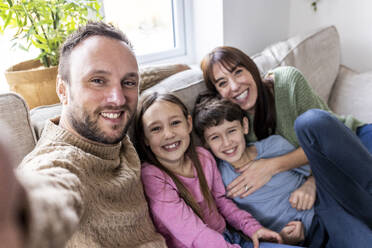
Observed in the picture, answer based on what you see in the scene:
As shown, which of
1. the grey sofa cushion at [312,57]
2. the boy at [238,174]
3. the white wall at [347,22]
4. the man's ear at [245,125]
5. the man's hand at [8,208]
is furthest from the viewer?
the white wall at [347,22]

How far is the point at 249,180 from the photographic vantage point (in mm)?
1147

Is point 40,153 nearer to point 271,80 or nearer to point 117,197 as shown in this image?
point 117,197

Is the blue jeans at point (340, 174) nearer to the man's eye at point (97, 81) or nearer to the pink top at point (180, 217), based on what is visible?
the pink top at point (180, 217)

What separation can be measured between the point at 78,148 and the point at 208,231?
18.8 inches

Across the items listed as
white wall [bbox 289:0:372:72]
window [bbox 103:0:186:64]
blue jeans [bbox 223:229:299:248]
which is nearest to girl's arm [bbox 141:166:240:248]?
blue jeans [bbox 223:229:299:248]

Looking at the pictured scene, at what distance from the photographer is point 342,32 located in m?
2.05

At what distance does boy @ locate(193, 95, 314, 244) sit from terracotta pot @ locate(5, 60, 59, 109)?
54 cm

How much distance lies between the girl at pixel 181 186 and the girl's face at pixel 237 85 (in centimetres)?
25

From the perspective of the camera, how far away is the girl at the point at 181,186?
93 centimetres

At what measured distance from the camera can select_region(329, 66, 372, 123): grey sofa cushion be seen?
165 cm

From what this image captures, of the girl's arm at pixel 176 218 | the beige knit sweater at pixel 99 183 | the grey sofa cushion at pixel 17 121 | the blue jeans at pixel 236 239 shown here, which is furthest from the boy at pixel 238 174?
the grey sofa cushion at pixel 17 121

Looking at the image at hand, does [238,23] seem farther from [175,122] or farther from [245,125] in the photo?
[175,122]

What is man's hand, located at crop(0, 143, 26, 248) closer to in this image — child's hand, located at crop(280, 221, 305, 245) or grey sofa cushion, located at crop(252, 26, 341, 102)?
child's hand, located at crop(280, 221, 305, 245)

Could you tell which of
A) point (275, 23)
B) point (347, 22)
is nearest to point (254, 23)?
point (275, 23)
